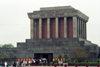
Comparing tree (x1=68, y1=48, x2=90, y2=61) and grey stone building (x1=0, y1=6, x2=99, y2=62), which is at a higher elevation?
grey stone building (x1=0, y1=6, x2=99, y2=62)

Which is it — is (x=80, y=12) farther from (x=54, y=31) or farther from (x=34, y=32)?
(x=34, y=32)

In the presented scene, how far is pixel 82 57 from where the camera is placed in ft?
220

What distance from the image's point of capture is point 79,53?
66.9 metres

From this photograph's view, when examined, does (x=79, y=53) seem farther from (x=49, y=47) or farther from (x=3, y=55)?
(x=3, y=55)

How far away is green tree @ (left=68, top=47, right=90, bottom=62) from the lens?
66812 millimetres

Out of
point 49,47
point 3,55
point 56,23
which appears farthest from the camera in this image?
point 56,23

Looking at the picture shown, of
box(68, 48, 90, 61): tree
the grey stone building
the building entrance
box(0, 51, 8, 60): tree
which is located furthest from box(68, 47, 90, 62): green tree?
box(0, 51, 8, 60): tree

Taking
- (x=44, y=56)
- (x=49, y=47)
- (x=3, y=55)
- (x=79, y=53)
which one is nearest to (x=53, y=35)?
(x=49, y=47)

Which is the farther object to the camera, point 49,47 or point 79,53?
point 49,47

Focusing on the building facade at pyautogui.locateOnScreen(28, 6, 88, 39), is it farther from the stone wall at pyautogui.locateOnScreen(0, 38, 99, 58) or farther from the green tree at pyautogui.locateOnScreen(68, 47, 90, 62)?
the green tree at pyautogui.locateOnScreen(68, 47, 90, 62)

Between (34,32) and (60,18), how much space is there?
8.97 m

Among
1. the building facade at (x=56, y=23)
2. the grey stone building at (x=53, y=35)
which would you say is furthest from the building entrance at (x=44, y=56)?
the building facade at (x=56, y=23)

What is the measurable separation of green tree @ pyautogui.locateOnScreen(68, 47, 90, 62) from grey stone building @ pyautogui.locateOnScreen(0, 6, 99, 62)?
3650 mm

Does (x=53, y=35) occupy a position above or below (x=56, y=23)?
below
